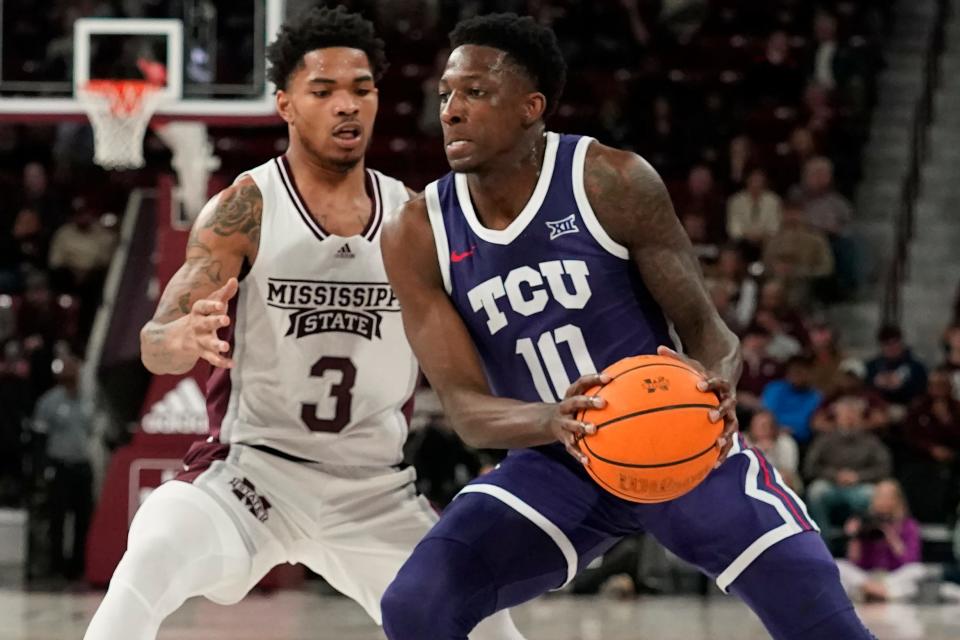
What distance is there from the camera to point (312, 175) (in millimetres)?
5164

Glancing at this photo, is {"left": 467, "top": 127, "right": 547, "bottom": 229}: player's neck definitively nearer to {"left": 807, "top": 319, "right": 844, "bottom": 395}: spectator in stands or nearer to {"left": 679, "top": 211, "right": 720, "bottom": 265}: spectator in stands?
{"left": 807, "top": 319, "right": 844, "bottom": 395}: spectator in stands

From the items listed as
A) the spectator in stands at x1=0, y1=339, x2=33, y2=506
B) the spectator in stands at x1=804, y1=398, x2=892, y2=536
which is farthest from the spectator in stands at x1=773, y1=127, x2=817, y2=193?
the spectator in stands at x1=0, y1=339, x2=33, y2=506

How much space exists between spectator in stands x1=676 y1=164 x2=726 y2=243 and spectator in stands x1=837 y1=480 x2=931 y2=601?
155 inches

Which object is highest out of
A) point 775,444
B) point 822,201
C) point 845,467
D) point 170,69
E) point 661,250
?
point 661,250

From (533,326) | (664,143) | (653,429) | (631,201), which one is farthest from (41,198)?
(653,429)

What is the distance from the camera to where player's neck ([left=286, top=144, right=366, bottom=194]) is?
515 cm

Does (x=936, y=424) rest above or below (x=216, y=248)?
below

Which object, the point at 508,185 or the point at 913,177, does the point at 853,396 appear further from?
the point at 508,185

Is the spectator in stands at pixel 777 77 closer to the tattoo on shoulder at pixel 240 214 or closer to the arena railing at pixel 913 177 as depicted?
the arena railing at pixel 913 177

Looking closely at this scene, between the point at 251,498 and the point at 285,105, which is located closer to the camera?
the point at 251,498

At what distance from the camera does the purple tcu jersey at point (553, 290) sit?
439cm

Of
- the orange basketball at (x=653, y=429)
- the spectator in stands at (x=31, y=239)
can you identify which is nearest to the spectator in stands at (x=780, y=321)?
the spectator in stands at (x=31, y=239)

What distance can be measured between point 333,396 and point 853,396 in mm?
7091

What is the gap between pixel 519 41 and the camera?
14.6 ft
